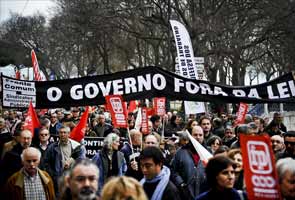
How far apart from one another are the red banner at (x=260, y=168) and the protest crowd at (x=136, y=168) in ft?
1.27

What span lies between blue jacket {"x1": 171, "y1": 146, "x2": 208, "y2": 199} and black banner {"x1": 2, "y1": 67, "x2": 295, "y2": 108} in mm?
1707

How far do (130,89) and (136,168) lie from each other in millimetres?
2007

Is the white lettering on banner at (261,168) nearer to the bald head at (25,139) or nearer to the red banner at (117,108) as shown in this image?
the bald head at (25,139)

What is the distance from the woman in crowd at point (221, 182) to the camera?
536 centimetres

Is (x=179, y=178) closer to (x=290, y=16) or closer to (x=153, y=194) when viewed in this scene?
(x=153, y=194)

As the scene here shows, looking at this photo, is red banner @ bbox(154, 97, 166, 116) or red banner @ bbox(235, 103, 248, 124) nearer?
red banner @ bbox(235, 103, 248, 124)

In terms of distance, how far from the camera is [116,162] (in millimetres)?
8992

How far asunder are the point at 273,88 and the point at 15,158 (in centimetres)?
435

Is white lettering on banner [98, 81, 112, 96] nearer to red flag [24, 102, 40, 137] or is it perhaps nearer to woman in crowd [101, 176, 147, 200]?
red flag [24, 102, 40, 137]

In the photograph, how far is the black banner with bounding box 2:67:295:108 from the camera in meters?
9.90

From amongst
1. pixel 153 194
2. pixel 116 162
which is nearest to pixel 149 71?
pixel 116 162

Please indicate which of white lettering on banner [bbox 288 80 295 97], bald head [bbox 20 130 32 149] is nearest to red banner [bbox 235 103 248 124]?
white lettering on banner [bbox 288 80 295 97]

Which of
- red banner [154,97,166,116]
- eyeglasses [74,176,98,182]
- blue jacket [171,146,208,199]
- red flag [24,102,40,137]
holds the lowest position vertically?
blue jacket [171,146,208,199]

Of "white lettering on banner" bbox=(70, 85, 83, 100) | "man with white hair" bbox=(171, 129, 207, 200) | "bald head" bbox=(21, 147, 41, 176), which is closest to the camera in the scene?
"bald head" bbox=(21, 147, 41, 176)
